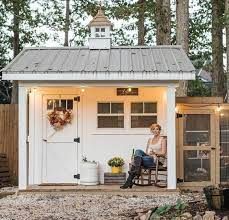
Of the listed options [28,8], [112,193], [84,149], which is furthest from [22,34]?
[112,193]

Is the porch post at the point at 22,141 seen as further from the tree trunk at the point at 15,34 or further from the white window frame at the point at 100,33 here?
the tree trunk at the point at 15,34

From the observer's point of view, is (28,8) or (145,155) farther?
(28,8)

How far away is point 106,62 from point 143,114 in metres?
1.41

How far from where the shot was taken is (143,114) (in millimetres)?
11672

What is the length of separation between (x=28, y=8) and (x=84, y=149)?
1244 cm

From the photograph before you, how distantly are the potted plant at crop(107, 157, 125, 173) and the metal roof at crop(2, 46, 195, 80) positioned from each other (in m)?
1.88

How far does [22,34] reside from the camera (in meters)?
23.6

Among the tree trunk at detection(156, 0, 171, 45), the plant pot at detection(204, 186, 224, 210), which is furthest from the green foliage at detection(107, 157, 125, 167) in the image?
the tree trunk at detection(156, 0, 171, 45)

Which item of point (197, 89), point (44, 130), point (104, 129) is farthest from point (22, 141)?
point (197, 89)

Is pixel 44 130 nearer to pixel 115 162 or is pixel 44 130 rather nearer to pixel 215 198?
pixel 115 162

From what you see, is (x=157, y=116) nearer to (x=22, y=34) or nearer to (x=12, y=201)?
(x=12, y=201)

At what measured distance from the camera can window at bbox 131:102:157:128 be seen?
11.7 metres

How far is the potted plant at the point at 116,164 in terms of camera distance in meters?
11.3

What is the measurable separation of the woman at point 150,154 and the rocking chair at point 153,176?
4.4 inches
